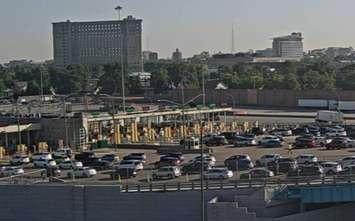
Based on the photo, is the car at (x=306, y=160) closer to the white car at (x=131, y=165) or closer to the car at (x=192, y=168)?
the car at (x=192, y=168)

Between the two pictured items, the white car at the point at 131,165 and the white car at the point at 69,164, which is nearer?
the white car at the point at 131,165

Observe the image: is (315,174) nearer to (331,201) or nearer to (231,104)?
(331,201)

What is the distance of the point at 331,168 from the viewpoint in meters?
30.4

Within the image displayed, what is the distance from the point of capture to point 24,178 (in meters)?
31.2

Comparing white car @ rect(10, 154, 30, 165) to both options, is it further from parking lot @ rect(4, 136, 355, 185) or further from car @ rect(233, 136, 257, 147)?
car @ rect(233, 136, 257, 147)

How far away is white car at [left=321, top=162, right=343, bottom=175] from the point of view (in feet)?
97.2

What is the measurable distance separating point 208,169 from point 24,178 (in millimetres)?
6935

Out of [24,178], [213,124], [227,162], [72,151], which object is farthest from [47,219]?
[213,124]

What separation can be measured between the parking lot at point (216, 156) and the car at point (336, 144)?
322mm

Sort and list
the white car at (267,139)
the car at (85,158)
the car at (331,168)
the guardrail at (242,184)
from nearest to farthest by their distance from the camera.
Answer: the guardrail at (242,184), the car at (331,168), the car at (85,158), the white car at (267,139)

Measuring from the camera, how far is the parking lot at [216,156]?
30.6m

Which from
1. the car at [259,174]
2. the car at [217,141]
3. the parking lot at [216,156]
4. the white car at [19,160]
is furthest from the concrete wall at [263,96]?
the car at [259,174]

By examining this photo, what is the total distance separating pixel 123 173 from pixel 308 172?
7.48 metres

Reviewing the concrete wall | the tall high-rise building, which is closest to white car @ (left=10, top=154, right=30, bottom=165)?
the concrete wall
